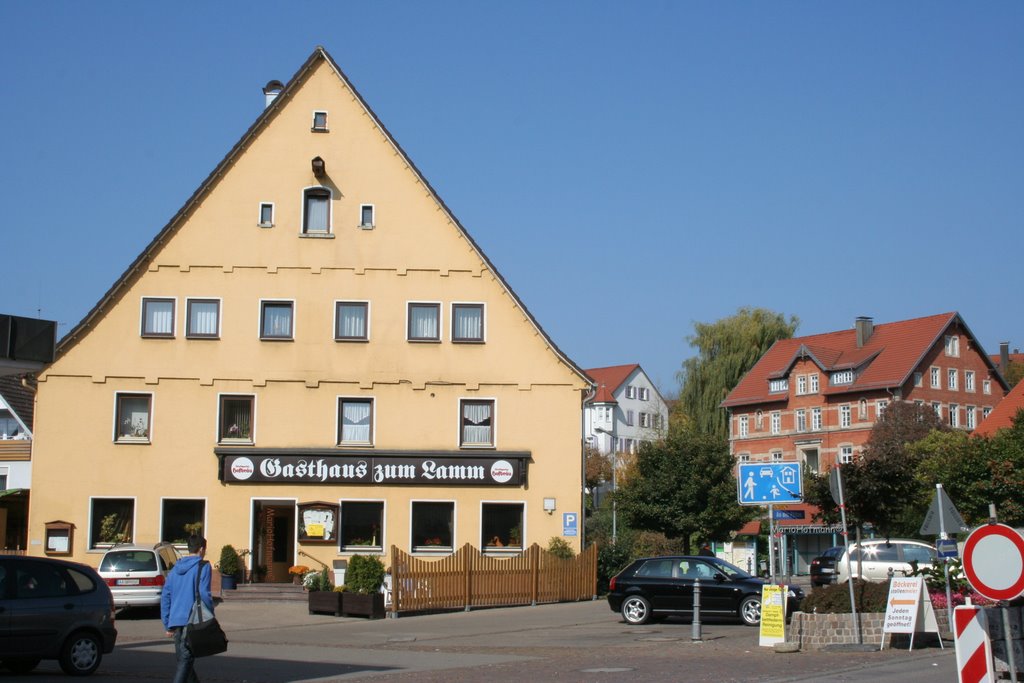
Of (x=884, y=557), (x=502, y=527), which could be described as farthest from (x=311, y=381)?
(x=884, y=557)

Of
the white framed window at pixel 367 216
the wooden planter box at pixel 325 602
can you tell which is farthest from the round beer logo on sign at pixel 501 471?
the white framed window at pixel 367 216

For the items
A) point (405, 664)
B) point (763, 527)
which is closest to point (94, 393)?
point (405, 664)

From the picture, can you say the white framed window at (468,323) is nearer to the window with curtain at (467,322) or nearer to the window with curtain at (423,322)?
the window with curtain at (467,322)

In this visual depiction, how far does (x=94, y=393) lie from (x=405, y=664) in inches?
795

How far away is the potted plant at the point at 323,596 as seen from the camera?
2905cm

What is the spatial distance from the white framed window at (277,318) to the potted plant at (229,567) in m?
6.36

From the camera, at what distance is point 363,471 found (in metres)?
34.9

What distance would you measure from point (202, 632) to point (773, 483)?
31.7 ft

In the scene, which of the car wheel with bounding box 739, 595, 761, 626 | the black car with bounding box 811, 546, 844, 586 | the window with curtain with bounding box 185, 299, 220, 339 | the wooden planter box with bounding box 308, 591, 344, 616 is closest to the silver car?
the wooden planter box with bounding box 308, 591, 344, 616

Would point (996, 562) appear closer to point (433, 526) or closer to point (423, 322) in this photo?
point (433, 526)

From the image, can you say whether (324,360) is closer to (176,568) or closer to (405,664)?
(405,664)

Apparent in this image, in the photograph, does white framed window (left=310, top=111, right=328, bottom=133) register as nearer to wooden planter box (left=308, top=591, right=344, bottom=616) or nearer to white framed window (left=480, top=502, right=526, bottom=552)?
white framed window (left=480, top=502, right=526, bottom=552)

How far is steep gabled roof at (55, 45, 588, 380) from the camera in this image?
35.3 m

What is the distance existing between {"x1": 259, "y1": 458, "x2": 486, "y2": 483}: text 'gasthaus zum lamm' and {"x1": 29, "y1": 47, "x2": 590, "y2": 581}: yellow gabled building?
57 mm
